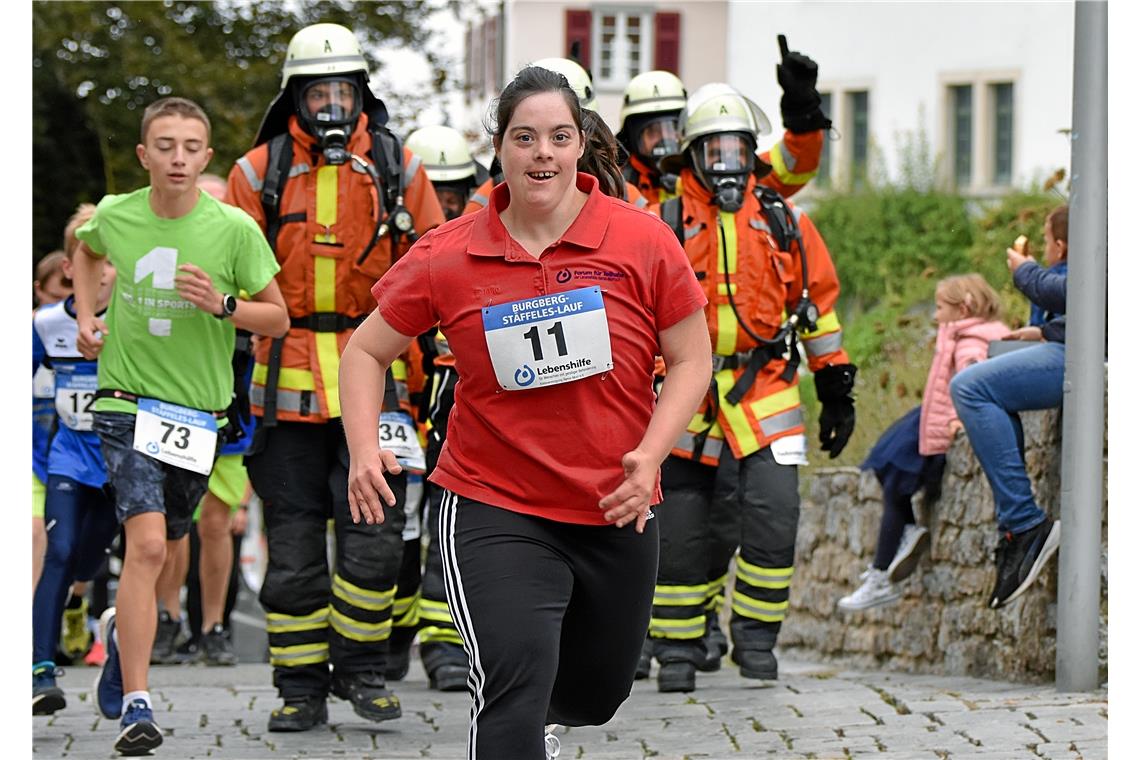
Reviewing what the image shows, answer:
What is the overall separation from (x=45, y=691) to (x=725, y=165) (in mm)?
3477

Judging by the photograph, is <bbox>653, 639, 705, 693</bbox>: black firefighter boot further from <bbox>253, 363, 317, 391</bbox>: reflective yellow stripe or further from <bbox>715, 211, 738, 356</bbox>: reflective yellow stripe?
<bbox>253, 363, 317, 391</bbox>: reflective yellow stripe

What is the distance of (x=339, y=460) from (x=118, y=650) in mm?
1103

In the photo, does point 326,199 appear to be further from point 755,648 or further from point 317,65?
point 755,648

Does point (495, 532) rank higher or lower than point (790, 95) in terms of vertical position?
lower

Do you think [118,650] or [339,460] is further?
[339,460]

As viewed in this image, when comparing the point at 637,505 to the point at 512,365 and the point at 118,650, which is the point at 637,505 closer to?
the point at 512,365

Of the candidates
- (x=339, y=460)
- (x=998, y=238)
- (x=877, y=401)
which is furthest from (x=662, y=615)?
(x=998, y=238)

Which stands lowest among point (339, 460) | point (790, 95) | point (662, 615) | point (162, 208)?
point (662, 615)

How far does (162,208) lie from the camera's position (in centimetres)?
782

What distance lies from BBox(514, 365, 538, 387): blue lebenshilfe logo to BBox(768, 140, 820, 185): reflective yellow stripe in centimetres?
451

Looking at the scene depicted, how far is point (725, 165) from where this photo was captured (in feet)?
29.3

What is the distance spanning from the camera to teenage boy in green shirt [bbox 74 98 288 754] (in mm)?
7527
